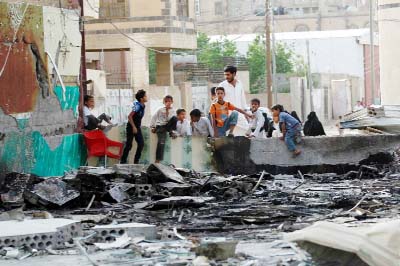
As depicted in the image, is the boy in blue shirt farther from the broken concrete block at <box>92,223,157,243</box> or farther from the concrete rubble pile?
the broken concrete block at <box>92,223,157,243</box>

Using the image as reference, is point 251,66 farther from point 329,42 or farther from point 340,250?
point 340,250

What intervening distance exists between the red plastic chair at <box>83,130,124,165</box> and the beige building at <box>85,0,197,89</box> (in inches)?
837

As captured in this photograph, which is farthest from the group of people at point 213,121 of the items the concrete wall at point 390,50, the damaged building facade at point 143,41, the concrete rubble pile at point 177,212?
the damaged building facade at point 143,41

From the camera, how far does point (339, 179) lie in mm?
16781

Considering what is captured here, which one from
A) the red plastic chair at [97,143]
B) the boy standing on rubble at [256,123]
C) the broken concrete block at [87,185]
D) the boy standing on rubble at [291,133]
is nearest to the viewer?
the broken concrete block at [87,185]

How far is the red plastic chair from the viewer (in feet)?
58.1

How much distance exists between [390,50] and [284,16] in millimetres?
46444

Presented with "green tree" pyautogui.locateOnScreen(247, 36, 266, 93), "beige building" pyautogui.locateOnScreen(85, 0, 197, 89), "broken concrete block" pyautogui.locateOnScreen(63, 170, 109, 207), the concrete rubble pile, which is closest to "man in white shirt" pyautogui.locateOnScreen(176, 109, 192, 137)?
the concrete rubble pile

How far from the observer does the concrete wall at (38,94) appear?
629 inches

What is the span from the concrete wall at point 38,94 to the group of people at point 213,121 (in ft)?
2.59

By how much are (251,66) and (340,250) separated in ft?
169

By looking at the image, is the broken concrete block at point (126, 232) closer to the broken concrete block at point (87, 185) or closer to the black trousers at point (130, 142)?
the broken concrete block at point (87, 185)

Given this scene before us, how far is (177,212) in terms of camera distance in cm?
1249

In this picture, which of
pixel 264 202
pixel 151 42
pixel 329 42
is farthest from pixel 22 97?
pixel 329 42
